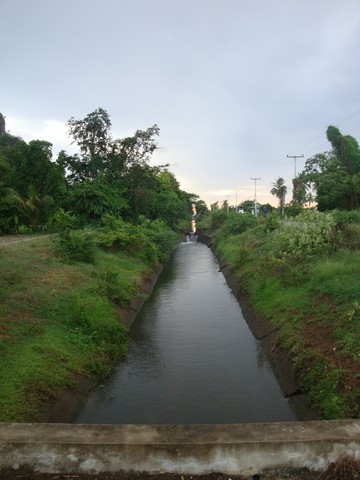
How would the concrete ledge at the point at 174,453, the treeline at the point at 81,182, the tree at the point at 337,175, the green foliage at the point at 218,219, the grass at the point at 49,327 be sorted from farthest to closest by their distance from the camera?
the green foliage at the point at 218,219
the tree at the point at 337,175
the treeline at the point at 81,182
the grass at the point at 49,327
the concrete ledge at the point at 174,453

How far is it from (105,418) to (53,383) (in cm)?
133

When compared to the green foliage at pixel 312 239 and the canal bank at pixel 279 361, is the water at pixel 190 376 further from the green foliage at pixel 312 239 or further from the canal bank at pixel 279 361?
the green foliage at pixel 312 239

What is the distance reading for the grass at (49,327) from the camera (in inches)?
289

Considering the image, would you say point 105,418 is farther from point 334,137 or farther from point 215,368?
point 334,137

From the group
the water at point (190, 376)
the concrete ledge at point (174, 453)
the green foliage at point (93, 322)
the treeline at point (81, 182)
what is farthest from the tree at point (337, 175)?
the concrete ledge at point (174, 453)

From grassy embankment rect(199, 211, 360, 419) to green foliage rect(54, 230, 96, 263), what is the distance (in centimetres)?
749

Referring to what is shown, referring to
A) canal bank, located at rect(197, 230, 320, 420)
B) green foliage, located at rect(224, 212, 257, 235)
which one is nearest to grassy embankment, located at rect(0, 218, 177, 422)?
canal bank, located at rect(197, 230, 320, 420)

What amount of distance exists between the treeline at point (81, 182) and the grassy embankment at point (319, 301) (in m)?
13.4

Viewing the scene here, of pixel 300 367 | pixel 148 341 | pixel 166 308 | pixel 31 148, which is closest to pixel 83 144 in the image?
pixel 31 148

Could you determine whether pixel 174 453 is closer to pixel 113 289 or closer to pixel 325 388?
pixel 325 388

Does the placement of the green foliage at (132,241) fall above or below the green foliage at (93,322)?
above

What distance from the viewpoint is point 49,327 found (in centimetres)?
978

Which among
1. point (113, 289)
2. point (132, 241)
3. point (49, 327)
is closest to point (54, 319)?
point (49, 327)

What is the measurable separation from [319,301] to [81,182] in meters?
26.9
